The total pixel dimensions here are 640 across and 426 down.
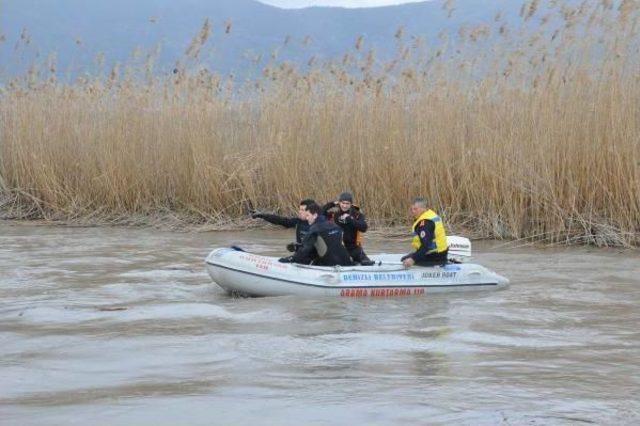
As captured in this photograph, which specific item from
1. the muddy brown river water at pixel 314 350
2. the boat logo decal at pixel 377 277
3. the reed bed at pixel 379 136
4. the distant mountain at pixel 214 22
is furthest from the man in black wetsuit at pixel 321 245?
the distant mountain at pixel 214 22

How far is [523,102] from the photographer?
40.9 ft

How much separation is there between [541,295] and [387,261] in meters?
1.60

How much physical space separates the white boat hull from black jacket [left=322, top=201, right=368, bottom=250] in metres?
0.67

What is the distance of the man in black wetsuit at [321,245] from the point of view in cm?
959

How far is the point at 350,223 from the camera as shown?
1016 centimetres

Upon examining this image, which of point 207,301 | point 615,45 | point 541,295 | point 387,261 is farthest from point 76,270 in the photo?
point 615,45

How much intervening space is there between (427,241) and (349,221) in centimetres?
85

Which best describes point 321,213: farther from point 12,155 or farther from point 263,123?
point 12,155

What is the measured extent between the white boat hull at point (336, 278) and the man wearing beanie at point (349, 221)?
638 mm

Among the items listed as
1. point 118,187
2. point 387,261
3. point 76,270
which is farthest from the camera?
point 118,187

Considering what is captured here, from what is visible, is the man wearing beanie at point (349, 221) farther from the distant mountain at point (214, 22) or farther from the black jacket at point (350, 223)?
the distant mountain at point (214, 22)

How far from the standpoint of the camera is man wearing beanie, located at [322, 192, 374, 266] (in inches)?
400

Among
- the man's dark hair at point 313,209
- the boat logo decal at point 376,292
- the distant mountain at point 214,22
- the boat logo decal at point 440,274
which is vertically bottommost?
the boat logo decal at point 376,292

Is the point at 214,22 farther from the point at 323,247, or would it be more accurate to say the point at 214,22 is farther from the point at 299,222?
the point at 323,247
